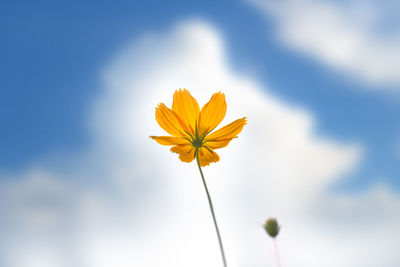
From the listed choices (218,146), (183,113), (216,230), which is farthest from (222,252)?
(183,113)

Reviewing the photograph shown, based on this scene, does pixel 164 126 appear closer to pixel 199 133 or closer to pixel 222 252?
pixel 199 133

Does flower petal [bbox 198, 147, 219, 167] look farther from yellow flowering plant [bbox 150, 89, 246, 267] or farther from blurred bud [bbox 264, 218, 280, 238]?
blurred bud [bbox 264, 218, 280, 238]

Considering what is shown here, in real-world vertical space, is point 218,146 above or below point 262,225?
above

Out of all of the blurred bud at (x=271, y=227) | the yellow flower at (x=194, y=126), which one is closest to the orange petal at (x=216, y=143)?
the yellow flower at (x=194, y=126)

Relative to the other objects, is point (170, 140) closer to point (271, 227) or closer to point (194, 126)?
point (194, 126)

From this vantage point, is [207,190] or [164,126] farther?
[164,126]

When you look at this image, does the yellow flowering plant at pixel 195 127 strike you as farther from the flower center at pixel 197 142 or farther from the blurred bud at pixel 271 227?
the blurred bud at pixel 271 227

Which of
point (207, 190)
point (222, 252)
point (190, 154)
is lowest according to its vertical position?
point (222, 252)
